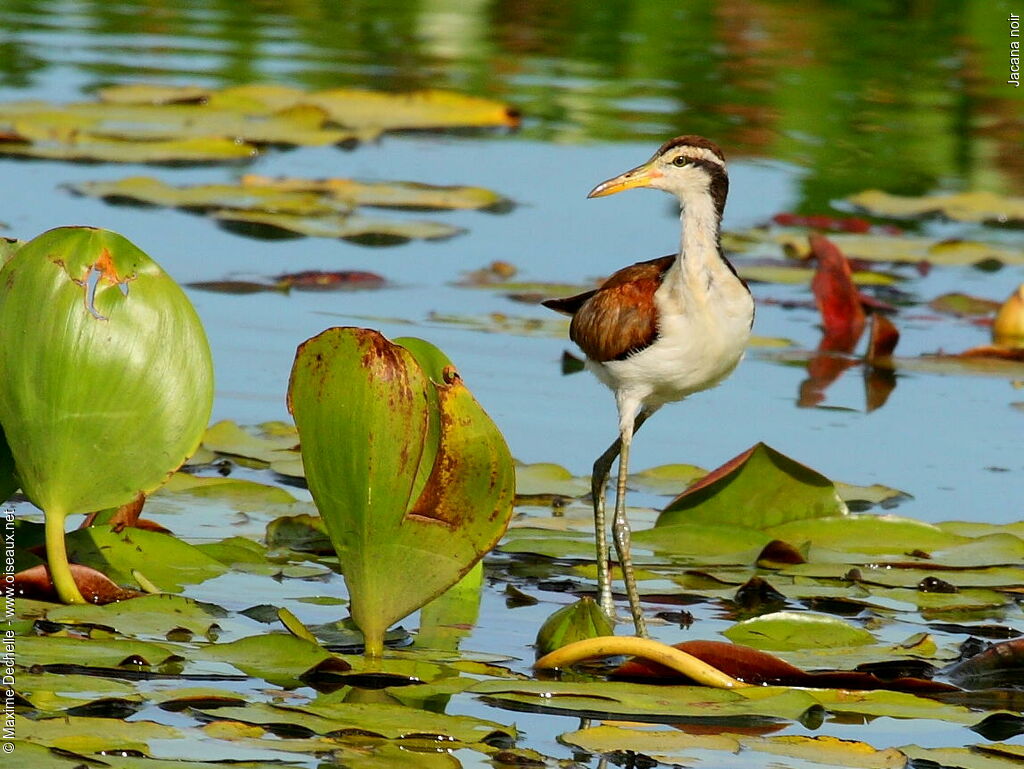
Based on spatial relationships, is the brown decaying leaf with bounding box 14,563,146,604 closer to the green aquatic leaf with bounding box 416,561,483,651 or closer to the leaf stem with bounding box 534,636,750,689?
the green aquatic leaf with bounding box 416,561,483,651

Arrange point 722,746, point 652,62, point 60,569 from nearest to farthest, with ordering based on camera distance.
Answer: point 722,746
point 60,569
point 652,62

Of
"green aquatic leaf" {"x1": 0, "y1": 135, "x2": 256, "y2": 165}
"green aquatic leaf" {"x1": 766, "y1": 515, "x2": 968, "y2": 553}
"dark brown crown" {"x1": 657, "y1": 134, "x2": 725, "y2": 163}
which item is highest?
"dark brown crown" {"x1": 657, "y1": 134, "x2": 725, "y2": 163}

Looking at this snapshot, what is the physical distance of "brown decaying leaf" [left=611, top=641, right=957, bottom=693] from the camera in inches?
149

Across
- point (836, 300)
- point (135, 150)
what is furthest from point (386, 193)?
point (836, 300)

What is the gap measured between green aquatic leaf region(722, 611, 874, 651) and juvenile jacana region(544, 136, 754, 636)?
48 cm

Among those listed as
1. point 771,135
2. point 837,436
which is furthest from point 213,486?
point 771,135

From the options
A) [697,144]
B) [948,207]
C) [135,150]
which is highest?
[697,144]

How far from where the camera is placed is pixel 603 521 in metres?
4.97

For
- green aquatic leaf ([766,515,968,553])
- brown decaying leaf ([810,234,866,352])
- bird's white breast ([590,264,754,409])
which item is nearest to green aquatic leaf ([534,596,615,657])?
bird's white breast ([590,264,754,409])

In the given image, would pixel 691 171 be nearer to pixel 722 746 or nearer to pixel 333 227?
pixel 722 746

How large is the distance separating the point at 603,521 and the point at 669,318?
62 centimetres

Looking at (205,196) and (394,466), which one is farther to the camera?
(205,196)

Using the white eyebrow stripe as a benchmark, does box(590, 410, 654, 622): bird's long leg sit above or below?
below

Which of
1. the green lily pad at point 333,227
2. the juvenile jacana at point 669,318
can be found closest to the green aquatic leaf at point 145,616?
the juvenile jacana at point 669,318
